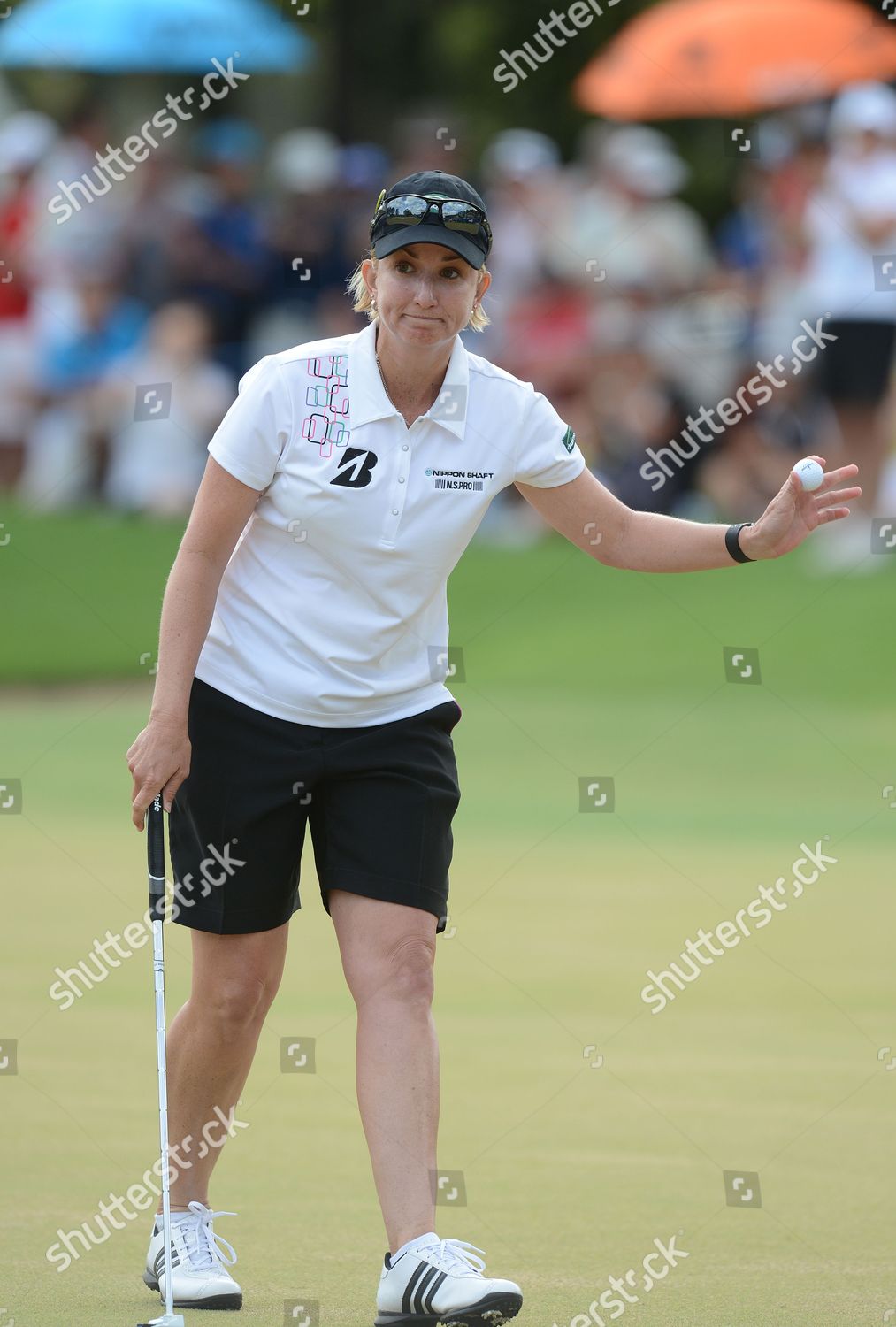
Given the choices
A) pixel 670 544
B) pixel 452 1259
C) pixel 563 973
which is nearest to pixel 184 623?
pixel 670 544

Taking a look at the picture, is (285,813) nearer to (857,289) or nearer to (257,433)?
(257,433)

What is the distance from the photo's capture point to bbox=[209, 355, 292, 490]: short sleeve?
4352 millimetres

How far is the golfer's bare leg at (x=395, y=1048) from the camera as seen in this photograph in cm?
426

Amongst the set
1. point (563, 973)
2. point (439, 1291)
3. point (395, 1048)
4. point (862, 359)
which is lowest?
point (439, 1291)

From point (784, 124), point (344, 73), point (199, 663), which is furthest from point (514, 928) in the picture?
point (344, 73)

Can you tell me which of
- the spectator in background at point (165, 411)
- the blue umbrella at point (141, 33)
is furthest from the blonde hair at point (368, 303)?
the blue umbrella at point (141, 33)

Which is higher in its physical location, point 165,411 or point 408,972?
point 165,411

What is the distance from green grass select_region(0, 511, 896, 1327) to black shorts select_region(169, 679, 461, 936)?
81 centimetres

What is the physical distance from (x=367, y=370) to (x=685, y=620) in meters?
9.26

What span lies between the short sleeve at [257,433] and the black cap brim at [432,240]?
0.34m

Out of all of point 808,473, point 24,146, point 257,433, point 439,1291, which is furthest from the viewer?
point 24,146

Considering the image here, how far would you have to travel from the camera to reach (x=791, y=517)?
15.5ft

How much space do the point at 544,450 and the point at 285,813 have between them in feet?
3.02

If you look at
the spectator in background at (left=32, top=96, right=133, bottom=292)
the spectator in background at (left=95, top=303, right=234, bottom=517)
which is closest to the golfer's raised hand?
the spectator in background at (left=95, top=303, right=234, bottom=517)
